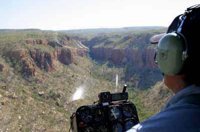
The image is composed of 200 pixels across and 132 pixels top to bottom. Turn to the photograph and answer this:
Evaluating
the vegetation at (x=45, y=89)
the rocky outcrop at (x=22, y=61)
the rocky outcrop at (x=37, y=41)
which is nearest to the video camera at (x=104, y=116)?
the vegetation at (x=45, y=89)

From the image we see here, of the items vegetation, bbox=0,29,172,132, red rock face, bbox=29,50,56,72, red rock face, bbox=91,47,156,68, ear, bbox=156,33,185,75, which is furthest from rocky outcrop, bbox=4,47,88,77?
ear, bbox=156,33,185,75

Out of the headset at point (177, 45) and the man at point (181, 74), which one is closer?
the man at point (181, 74)

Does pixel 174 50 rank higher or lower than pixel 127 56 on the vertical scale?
higher

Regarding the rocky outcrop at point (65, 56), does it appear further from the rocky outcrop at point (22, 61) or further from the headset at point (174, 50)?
the headset at point (174, 50)

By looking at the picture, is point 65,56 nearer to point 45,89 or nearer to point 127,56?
point 127,56

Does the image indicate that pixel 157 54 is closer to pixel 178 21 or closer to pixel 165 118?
pixel 178 21

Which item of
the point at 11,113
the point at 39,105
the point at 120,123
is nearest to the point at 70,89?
the point at 39,105

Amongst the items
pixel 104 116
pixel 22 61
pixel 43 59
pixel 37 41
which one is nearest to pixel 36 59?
pixel 43 59
